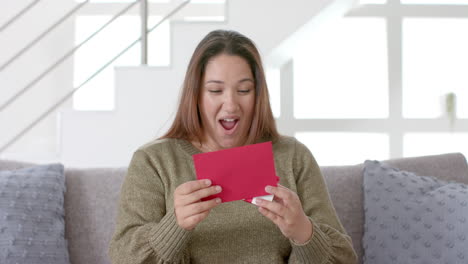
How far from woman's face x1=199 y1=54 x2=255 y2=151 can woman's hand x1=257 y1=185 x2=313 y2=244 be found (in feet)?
1.13

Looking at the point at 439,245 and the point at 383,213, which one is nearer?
the point at 439,245

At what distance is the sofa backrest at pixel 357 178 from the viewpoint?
1829 mm

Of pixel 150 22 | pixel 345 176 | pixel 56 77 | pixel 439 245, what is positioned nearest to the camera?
pixel 439 245

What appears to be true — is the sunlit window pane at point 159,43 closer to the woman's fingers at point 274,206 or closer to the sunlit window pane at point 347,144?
the sunlit window pane at point 347,144

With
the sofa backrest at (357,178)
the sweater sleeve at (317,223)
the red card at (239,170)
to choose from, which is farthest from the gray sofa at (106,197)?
the red card at (239,170)

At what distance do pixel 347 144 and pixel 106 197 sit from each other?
2.85 metres

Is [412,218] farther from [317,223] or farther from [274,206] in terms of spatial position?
[274,206]

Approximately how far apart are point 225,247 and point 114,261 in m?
0.30

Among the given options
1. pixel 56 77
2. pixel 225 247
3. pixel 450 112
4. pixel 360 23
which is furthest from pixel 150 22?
pixel 225 247

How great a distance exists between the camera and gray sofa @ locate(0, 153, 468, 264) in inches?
69.7

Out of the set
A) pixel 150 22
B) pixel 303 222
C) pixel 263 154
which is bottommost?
pixel 303 222

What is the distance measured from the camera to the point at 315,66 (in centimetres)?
434

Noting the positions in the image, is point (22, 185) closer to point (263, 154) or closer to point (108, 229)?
point (108, 229)

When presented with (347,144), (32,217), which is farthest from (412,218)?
(347,144)
